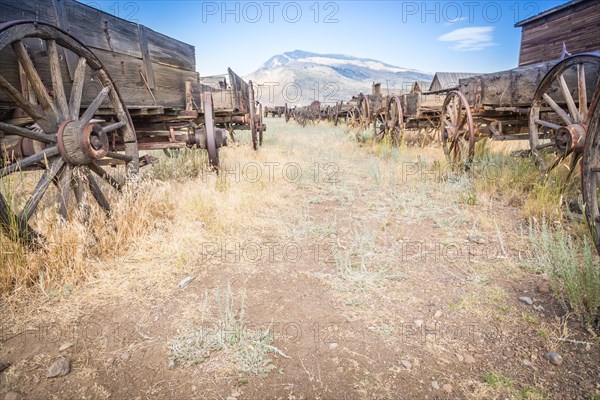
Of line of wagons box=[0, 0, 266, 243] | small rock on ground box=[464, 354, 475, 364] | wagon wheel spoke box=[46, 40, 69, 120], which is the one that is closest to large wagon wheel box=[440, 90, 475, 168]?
small rock on ground box=[464, 354, 475, 364]

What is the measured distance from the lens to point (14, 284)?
188 centimetres

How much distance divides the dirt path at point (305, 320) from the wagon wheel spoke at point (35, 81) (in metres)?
1.24

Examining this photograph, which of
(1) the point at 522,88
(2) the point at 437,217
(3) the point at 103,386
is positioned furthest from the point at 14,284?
(1) the point at 522,88

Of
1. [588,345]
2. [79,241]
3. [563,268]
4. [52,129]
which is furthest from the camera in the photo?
[52,129]

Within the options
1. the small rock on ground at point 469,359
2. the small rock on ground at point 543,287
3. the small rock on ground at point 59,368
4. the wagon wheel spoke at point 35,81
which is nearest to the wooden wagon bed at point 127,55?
the wagon wheel spoke at point 35,81

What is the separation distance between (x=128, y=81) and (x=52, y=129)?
1187mm

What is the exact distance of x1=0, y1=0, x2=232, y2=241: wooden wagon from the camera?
1.98 m

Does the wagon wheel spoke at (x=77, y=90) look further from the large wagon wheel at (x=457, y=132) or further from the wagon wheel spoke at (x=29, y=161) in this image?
the large wagon wheel at (x=457, y=132)

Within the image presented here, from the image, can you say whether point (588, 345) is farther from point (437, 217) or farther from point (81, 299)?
point (81, 299)

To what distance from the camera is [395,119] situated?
25.3 feet

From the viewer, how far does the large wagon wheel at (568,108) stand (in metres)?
2.87

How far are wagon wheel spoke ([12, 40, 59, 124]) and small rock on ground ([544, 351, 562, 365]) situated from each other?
3.58 meters

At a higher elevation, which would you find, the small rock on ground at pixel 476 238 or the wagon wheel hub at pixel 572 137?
the wagon wheel hub at pixel 572 137

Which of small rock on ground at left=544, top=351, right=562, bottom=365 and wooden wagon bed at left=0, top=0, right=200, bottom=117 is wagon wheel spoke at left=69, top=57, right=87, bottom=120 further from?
small rock on ground at left=544, top=351, right=562, bottom=365
